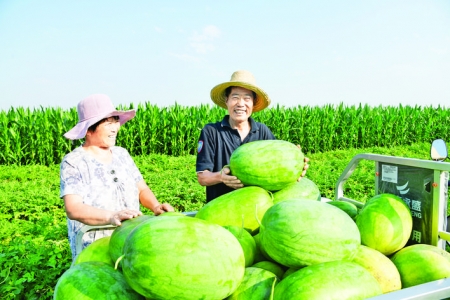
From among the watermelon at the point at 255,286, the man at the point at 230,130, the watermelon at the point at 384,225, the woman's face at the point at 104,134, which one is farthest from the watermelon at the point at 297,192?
the woman's face at the point at 104,134

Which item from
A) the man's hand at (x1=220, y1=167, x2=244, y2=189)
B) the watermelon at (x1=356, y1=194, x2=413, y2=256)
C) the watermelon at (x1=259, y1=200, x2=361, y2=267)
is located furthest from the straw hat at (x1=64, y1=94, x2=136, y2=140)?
the watermelon at (x1=356, y1=194, x2=413, y2=256)

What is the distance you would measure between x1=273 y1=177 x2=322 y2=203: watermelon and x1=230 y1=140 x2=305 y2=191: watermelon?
0.04 m

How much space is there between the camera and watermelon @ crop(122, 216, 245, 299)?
4.45ft

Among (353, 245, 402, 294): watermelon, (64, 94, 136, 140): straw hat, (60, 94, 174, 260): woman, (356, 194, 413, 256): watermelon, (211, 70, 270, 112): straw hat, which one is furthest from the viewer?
(211, 70, 270, 112): straw hat

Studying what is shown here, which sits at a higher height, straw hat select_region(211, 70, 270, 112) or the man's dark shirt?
straw hat select_region(211, 70, 270, 112)

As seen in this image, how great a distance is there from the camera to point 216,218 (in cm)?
202

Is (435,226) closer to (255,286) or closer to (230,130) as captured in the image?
(255,286)

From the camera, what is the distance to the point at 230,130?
3674 millimetres

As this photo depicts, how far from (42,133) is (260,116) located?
8.73 metres

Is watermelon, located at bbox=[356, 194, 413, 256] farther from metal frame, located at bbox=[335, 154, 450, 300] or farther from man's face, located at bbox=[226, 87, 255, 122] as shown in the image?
man's face, located at bbox=[226, 87, 255, 122]

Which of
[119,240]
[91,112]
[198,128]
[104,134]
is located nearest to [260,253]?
[119,240]

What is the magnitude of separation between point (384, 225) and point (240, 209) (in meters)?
0.80

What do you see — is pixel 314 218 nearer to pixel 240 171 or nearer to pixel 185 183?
pixel 240 171

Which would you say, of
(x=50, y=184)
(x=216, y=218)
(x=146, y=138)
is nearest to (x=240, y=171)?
Result: (x=216, y=218)
